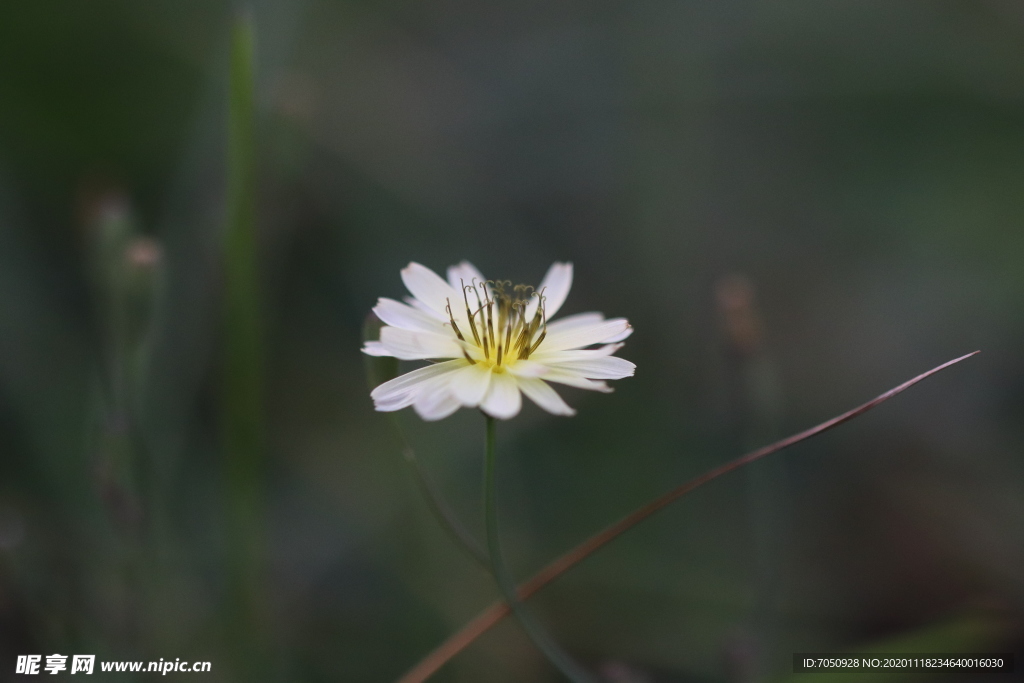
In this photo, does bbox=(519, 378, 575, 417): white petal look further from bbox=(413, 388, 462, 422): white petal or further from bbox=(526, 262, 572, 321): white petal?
bbox=(526, 262, 572, 321): white petal

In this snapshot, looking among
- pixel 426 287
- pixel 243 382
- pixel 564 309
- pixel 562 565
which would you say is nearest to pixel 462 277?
pixel 426 287

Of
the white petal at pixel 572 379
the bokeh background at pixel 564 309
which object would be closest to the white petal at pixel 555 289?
the white petal at pixel 572 379

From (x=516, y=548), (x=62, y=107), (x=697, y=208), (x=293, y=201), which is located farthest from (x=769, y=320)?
(x=62, y=107)

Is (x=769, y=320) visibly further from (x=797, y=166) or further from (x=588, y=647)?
(x=588, y=647)

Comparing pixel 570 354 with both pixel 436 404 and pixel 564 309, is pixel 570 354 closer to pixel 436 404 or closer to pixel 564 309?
pixel 436 404

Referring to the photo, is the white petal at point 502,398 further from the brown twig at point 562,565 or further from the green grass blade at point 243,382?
the green grass blade at point 243,382

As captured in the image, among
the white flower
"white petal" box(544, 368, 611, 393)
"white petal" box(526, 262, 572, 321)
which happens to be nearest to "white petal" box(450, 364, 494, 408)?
the white flower

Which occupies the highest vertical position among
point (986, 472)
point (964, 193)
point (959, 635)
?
point (964, 193)
